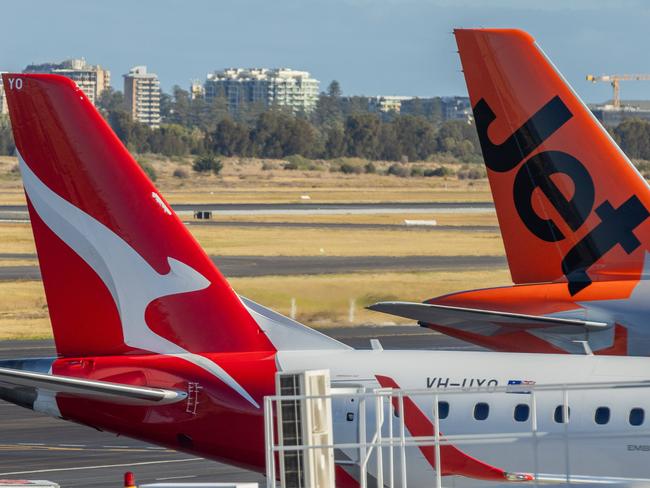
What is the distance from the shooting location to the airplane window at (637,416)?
65.1ft

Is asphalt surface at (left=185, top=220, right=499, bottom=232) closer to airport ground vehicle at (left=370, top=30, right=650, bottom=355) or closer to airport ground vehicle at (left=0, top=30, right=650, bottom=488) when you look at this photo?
airport ground vehicle at (left=370, top=30, right=650, bottom=355)

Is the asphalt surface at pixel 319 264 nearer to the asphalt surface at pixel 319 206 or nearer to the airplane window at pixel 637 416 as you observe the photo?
the asphalt surface at pixel 319 206

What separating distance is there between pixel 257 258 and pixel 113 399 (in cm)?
6434

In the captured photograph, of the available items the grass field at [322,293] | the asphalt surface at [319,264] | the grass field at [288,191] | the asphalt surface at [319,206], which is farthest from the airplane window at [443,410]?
the grass field at [288,191]

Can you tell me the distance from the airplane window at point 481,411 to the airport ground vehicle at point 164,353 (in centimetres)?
2

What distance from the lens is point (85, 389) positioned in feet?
67.8

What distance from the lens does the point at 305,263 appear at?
8250cm

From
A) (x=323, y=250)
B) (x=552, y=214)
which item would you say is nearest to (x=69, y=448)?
(x=552, y=214)

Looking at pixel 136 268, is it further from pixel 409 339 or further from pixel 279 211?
pixel 279 211

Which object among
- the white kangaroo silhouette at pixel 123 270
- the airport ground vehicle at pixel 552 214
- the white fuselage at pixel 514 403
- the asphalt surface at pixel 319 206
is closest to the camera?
the white fuselage at pixel 514 403

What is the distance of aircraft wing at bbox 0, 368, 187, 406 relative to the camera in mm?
20547

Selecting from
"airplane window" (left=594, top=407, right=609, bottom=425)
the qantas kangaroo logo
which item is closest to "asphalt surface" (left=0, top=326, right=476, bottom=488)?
the qantas kangaroo logo

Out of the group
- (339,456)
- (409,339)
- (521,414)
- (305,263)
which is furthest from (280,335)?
(305,263)

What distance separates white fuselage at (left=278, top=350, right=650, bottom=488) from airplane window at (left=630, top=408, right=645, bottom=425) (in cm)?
1
